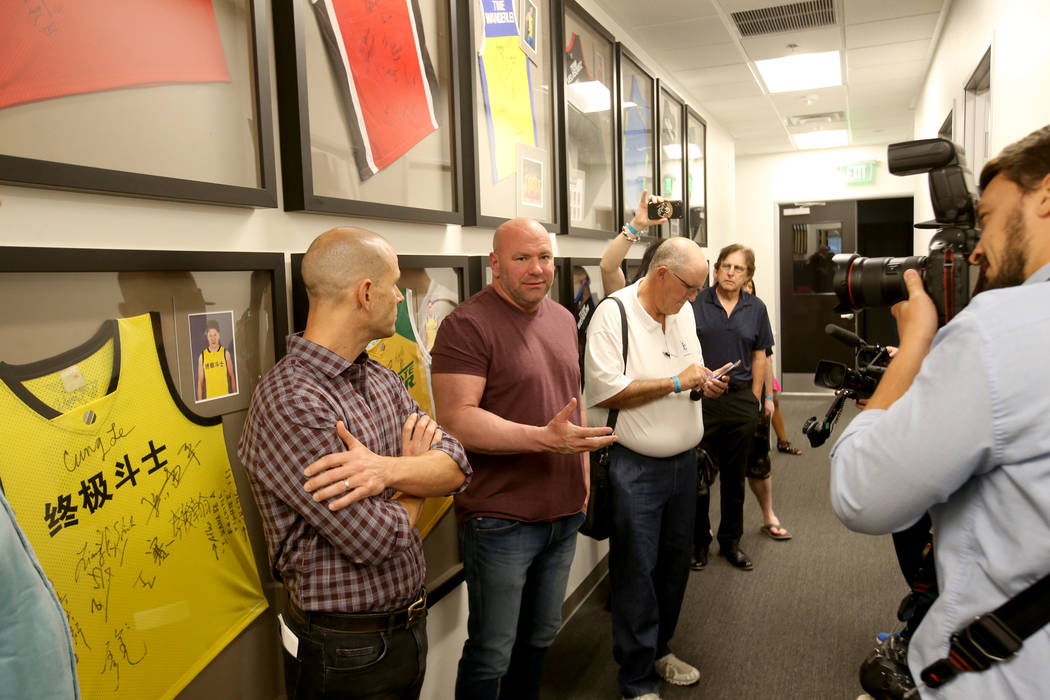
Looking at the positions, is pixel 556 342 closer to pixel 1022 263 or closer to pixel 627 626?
pixel 627 626

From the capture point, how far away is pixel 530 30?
8.28 ft

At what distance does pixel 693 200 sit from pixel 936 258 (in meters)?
4.04

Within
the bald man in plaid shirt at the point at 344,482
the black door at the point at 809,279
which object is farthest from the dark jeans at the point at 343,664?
the black door at the point at 809,279

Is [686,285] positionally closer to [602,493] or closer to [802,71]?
[602,493]

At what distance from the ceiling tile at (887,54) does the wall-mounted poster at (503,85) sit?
9.34 feet

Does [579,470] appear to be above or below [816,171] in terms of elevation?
below

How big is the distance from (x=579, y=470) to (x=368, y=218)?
0.86 metres

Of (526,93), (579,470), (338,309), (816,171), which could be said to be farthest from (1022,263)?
(816,171)

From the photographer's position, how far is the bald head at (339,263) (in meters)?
1.28

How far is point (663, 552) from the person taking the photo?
2.32 m

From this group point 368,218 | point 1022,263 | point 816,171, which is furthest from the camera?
point 816,171

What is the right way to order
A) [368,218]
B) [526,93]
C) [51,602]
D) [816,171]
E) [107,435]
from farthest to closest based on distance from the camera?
[816,171] < [526,93] < [368,218] < [107,435] < [51,602]

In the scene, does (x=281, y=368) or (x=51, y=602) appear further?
(x=281, y=368)

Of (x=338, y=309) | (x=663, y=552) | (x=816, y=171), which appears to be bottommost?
(x=663, y=552)
